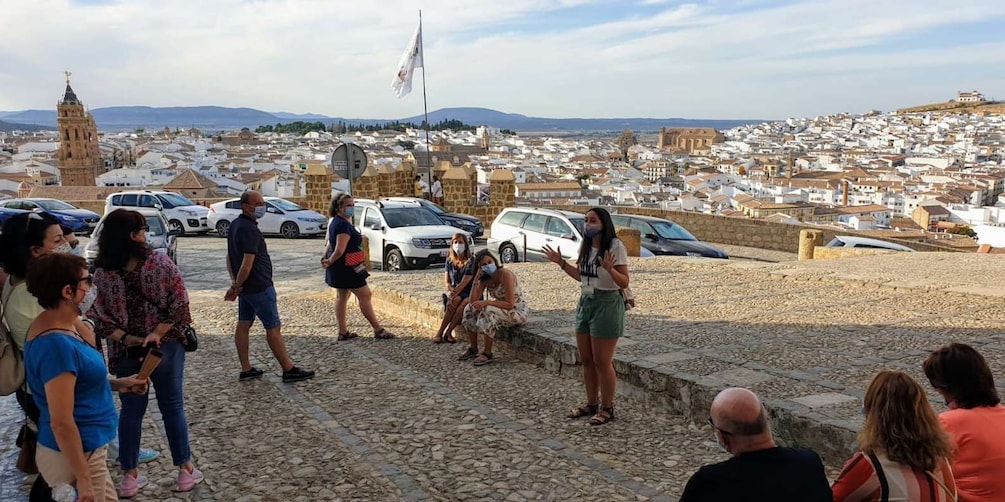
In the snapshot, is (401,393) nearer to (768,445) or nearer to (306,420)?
(306,420)

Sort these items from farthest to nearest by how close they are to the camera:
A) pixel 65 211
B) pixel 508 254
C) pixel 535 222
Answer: pixel 65 211, pixel 508 254, pixel 535 222

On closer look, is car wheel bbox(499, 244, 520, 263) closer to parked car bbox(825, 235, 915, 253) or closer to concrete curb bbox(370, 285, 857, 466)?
concrete curb bbox(370, 285, 857, 466)

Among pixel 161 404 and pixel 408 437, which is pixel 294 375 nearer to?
pixel 408 437

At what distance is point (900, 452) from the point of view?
2.73m

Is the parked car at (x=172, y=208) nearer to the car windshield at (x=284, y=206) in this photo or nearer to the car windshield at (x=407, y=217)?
the car windshield at (x=284, y=206)

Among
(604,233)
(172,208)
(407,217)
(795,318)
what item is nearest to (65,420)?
(604,233)

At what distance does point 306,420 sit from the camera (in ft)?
18.4

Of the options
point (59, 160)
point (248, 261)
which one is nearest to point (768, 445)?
point (248, 261)

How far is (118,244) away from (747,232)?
20.1m

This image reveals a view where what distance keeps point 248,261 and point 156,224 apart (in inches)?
369

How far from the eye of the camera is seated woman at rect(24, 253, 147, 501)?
304cm

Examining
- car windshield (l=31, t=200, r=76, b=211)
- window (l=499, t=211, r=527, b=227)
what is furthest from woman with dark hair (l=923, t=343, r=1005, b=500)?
car windshield (l=31, t=200, r=76, b=211)

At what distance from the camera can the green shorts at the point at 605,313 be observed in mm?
5176

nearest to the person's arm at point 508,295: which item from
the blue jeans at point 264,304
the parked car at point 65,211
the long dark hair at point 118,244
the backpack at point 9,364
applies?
the blue jeans at point 264,304
